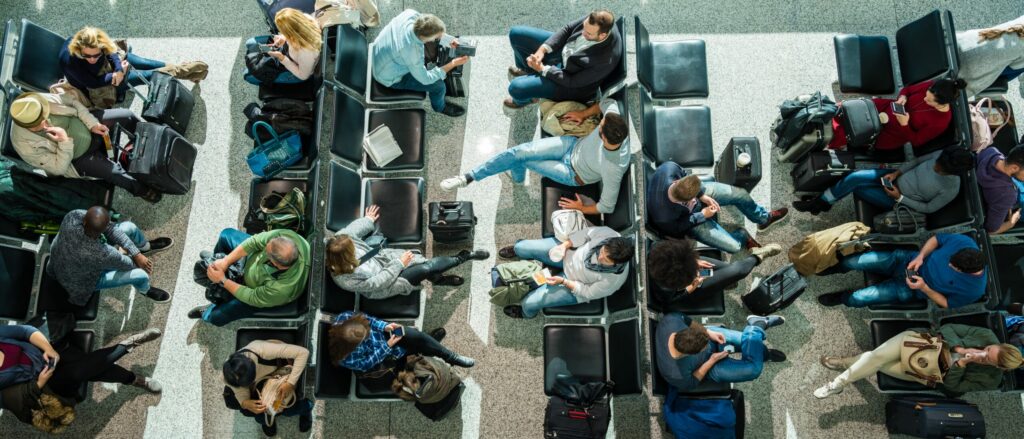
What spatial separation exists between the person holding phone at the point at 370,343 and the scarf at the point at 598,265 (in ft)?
4.22

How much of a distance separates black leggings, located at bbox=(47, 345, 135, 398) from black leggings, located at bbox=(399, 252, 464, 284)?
2.28m

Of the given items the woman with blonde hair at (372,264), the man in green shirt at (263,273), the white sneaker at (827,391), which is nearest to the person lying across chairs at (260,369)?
the man in green shirt at (263,273)

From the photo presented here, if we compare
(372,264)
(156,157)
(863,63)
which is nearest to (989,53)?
(863,63)

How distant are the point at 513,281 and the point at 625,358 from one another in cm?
98

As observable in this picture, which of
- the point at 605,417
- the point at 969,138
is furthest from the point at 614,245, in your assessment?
the point at 969,138

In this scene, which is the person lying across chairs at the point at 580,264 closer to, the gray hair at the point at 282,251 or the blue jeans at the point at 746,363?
the blue jeans at the point at 746,363

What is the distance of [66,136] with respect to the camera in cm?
436

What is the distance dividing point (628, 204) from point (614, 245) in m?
0.67

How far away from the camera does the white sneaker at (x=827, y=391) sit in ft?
14.7

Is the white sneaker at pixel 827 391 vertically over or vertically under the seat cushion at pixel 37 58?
under

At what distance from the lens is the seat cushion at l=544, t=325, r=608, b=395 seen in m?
4.23

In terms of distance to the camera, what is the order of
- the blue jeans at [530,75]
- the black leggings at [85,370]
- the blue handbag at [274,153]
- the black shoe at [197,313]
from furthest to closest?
the black shoe at [197,313], the blue jeans at [530,75], the blue handbag at [274,153], the black leggings at [85,370]

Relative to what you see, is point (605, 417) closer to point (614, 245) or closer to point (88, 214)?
point (614, 245)

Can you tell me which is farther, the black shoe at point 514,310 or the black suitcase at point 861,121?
the black shoe at point 514,310
